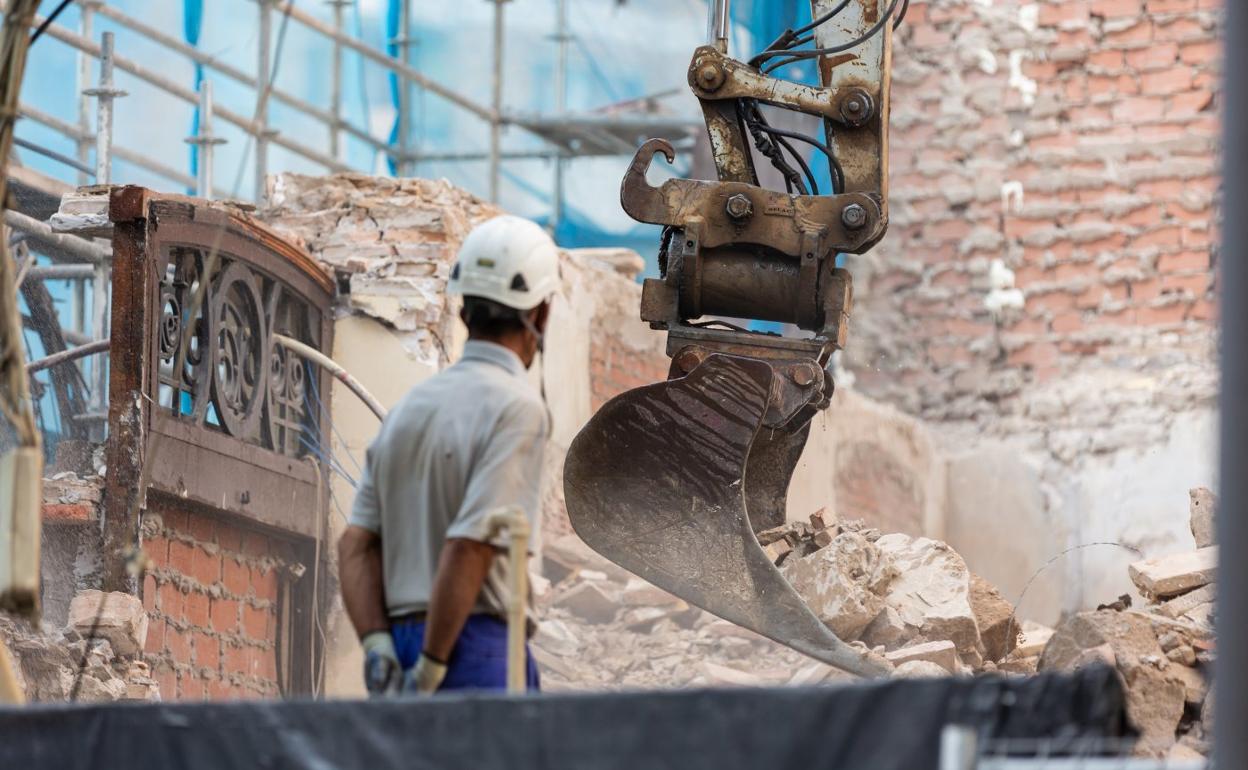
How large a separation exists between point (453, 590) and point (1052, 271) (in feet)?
34.8

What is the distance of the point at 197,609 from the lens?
767 cm

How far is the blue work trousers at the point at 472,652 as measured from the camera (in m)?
3.75

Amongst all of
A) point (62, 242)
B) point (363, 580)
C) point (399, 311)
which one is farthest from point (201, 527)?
point (363, 580)

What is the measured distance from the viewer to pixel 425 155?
41.1 feet

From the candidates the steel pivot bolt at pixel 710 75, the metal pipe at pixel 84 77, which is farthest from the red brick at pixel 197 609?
the metal pipe at pixel 84 77

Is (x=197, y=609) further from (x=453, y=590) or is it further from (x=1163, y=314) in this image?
(x=1163, y=314)

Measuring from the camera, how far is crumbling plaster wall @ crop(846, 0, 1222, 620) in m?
13.2

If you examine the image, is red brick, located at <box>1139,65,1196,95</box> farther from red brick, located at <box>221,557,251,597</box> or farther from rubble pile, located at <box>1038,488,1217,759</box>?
red brick, located at <box>221,557,251,597</box>

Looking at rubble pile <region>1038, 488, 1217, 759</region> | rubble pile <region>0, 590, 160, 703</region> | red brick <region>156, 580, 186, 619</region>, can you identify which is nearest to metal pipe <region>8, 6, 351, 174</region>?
red brick <region>156, 580, 186, 619</region>

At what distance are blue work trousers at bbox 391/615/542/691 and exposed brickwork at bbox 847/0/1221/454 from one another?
992 centimetres

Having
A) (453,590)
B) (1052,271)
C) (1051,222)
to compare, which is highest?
(1051,222)

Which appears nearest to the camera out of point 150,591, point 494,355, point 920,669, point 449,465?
point 449,465

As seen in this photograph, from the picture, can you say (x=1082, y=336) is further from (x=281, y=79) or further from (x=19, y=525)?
(x=19, y=525)

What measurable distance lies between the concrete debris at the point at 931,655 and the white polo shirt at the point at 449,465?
3.24 meters
